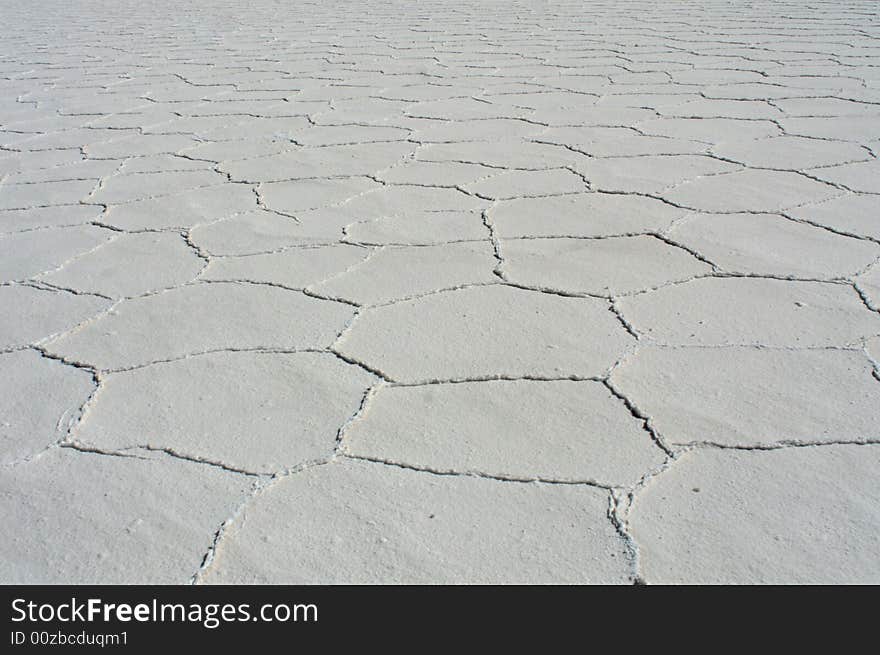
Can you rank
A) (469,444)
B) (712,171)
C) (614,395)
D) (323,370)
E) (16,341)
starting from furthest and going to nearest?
(712,171) → (16,341) → (323,370) → (614,395) → (469,444)

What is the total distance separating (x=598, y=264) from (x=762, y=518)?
0.86 m

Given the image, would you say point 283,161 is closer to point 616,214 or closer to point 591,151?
point 591,151

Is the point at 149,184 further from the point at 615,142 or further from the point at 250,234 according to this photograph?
the point at 615,142

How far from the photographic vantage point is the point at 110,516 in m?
1.16

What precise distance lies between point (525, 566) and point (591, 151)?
74.5 inches

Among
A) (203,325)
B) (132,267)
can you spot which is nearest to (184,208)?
(132,267)

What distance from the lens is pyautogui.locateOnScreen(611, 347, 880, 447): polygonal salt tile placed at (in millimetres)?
1274

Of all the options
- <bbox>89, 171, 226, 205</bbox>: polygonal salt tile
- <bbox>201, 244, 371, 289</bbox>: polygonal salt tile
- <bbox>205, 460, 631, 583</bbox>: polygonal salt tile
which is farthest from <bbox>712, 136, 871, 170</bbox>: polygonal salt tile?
<bbox>205, 460, 631, 583</bbox>: polygonal salt tile

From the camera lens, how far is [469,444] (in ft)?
4.21

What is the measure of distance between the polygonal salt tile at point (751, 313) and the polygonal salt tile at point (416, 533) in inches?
21.1

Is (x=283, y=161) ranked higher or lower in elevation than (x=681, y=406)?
lower

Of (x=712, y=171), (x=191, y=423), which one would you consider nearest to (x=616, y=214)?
(x=712, y=171)

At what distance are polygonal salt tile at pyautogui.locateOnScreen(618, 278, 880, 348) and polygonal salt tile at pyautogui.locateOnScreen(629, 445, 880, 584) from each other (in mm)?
354

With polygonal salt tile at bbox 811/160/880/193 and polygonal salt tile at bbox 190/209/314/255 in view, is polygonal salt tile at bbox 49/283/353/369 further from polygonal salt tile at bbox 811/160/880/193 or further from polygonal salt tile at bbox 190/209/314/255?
polygonal salt tile at bbox 811/160/880/193
